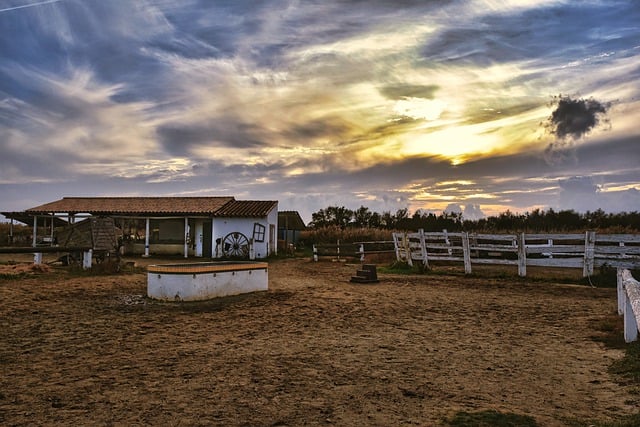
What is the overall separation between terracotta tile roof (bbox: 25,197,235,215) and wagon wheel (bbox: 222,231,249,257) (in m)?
1.74

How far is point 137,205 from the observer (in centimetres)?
2978

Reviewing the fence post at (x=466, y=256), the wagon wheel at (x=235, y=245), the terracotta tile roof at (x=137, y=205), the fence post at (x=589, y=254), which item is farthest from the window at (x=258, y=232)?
the fence post at (x=589, y=254)

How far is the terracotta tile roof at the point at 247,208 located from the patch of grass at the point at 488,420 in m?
22.5

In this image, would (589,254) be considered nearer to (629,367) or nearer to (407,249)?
(407,249)

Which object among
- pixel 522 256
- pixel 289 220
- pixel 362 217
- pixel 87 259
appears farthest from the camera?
pixel 362 217

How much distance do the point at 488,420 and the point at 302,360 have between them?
2.53 meters

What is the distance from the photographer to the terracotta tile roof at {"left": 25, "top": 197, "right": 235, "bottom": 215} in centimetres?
2798

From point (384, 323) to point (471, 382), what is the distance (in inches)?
132

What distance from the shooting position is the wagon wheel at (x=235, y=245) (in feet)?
85.1

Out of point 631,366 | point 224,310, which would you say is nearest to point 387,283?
point 224,310

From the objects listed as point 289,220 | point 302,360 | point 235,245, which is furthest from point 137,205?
point 302,360

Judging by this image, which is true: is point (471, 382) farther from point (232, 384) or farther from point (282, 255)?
point (282, 255)

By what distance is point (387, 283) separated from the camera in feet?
47.6

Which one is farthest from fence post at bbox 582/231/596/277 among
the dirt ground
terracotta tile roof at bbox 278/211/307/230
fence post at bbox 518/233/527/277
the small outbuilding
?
the small outbuilding
